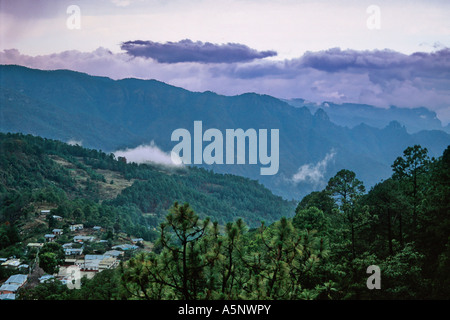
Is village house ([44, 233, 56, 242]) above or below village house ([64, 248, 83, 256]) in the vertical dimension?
above

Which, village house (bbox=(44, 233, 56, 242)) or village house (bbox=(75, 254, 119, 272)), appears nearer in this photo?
village house (bbox=(75, 254, 119, 272))

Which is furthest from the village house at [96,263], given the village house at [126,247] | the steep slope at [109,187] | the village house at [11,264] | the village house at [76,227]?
the steep slope at [109,187]

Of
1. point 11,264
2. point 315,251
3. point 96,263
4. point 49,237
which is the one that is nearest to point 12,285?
point 11,264

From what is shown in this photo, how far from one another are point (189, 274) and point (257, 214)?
124220 mm

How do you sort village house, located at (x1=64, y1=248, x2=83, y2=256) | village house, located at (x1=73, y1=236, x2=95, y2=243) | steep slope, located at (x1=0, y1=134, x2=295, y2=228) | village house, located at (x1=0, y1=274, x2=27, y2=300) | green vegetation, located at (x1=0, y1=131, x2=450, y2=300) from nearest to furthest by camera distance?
green vegetation, located at (x1=0, y1=131, x2=450, y2=300) → village house, located at (x1=0, y1=274, x2=27, y2=300) → village house, located at (x1=64, y1=248, x2=83, y2=256) → village house, located at (x1=73, y1=236, x2=95, y2=243) → steep slope, located at (x1=0, y1=134, x2=295, y2=228)

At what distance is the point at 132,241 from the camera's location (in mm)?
63062

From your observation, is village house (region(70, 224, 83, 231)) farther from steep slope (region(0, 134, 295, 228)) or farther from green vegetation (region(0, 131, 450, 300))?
green vegetation (region(0, 131, 450, 300))

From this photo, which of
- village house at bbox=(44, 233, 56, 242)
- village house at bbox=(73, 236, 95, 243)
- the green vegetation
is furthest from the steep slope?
the green vegetation

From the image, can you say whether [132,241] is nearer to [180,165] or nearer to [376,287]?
[376,287]

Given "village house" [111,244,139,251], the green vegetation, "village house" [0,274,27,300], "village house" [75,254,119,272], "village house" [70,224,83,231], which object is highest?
the green vegetation

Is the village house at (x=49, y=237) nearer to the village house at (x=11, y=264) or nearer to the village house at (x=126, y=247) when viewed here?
the village house at (x=126, y=247)

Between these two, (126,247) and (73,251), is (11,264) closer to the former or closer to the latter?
(73,251)

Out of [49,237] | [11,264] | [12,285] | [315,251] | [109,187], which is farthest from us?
[109,187]
